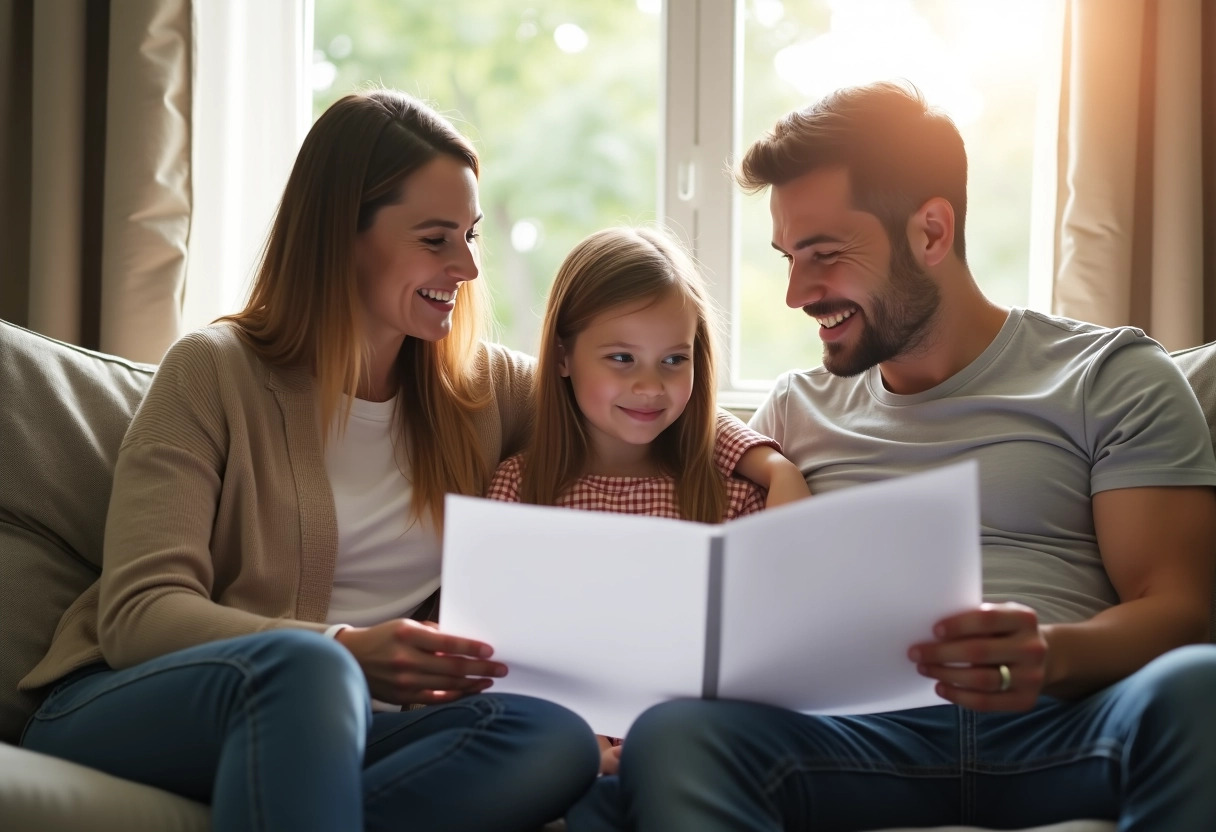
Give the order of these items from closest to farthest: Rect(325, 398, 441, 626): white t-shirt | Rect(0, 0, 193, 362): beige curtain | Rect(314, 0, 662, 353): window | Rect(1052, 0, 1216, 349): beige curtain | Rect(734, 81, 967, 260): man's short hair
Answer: Rect(325, 398, 441, 626): white t-shirt
Rect(734, 81, 967, 260): man's short hair
Rect(1052, 0, 1216, 349): beige curtain
Rect(0, 0, 193, 362): beige curtain
Rect(314, 0, 662, 353): window

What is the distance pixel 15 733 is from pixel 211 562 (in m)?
0.32

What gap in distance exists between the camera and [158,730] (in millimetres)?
1188

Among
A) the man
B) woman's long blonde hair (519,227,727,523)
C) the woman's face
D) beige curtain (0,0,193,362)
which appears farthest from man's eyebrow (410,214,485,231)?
beige curtain (0,0,193,362)

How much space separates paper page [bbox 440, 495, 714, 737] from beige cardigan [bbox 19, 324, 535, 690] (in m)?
0.27

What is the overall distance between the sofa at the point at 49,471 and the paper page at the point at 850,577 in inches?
29.1

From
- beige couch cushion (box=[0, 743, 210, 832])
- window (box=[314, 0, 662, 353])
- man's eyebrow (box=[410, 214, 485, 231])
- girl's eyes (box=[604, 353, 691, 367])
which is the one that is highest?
window (box=[314, 0, 662, 353])

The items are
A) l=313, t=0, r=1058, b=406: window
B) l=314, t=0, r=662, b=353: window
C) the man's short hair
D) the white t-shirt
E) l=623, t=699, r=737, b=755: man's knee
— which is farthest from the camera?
l=314, t=0, r=662, b=353: window

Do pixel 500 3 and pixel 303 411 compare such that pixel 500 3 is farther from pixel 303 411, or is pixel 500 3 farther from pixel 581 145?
pixel 303 411

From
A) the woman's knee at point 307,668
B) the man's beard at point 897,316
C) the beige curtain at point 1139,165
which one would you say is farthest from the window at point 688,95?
the woman's knee at point 307,668

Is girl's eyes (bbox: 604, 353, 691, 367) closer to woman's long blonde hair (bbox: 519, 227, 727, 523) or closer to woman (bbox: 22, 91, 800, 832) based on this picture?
woman's long blonde hair (bbox: 519, 227, 727, 523)

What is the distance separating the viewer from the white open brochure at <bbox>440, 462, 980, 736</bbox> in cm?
107

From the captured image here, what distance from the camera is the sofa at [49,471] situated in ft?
4.88

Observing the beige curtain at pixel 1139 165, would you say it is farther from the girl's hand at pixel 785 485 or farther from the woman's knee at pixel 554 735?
the woman's knee at pixel 554 735

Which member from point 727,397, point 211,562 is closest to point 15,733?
point 211,562
